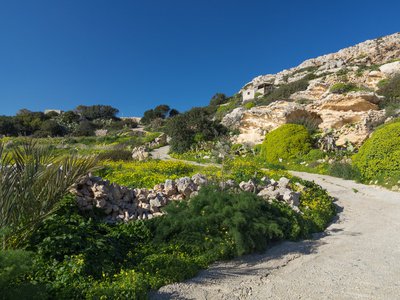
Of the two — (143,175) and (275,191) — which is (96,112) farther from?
(275,191)

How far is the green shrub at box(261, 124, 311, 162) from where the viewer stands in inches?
717

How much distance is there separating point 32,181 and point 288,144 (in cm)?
1742

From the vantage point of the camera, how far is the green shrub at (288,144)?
1820 centimetres

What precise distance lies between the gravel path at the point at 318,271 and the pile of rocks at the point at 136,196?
166 cm

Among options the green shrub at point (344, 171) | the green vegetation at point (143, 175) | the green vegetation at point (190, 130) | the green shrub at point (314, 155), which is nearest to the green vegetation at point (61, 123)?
the green vegetation at point (190, 130)

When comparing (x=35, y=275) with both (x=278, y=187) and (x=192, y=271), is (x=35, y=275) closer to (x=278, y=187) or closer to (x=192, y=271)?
(x=192, y=271)

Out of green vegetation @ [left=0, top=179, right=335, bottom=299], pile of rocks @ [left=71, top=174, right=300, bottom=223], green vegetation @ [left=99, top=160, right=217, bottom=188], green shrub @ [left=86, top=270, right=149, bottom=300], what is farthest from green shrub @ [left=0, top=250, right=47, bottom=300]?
green vegetation @ [left=99, top=160, right=217, bottom=188]

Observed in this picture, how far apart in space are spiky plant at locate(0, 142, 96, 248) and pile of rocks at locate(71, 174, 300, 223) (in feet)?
9.14

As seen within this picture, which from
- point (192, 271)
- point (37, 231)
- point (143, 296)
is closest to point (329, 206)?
point (192, 271)

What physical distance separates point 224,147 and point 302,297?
215 inches

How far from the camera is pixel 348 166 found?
13.4 metres

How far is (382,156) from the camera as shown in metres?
11.8

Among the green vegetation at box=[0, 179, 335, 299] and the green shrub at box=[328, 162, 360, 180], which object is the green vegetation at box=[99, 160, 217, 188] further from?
the green shrub at box=[328, 162, 360, 180]

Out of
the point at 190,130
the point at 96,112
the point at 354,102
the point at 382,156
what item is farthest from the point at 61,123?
the point at 382,156
